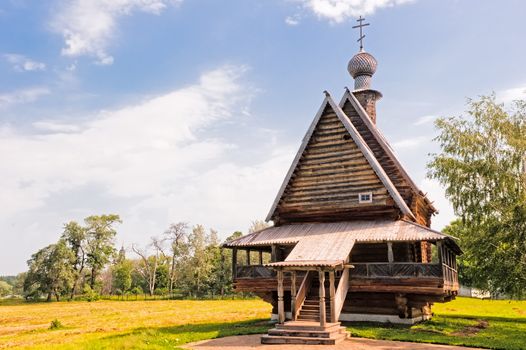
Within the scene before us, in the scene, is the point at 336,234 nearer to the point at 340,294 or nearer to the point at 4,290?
the point at 340,294

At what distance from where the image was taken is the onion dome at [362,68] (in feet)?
94.3

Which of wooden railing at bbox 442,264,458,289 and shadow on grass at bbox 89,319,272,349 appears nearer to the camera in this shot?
shadow on grass at bbox 89,319,272,349

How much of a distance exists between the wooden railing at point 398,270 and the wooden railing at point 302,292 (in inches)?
73.4

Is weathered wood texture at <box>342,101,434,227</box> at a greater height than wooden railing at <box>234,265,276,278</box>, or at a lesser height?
greater

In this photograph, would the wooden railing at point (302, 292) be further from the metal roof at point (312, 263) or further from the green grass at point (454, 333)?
the green grass at point (454, 333)

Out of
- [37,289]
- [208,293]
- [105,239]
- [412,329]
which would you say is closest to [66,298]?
[37,289]

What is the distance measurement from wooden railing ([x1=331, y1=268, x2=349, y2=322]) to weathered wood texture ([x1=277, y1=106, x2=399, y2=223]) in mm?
3913

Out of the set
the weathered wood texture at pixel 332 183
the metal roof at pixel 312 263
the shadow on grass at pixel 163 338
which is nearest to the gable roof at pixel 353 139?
the weathered wood texture at pixel 332 183

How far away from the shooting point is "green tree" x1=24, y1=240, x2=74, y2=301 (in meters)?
71.4

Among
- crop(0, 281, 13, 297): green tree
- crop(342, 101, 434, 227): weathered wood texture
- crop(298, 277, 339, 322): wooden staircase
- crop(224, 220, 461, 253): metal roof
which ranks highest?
crop(342, 101, 434, 227): weathered wood texture

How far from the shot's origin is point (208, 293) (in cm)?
6925

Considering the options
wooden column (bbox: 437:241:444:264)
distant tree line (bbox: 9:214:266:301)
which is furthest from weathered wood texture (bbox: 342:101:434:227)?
distant tree line (bbox: 9:214:266:301)

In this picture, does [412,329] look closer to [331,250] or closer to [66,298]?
[331,250]

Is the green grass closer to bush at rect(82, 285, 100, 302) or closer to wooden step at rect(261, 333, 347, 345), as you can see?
wooden step at rect(261, 333, 347, 345)
